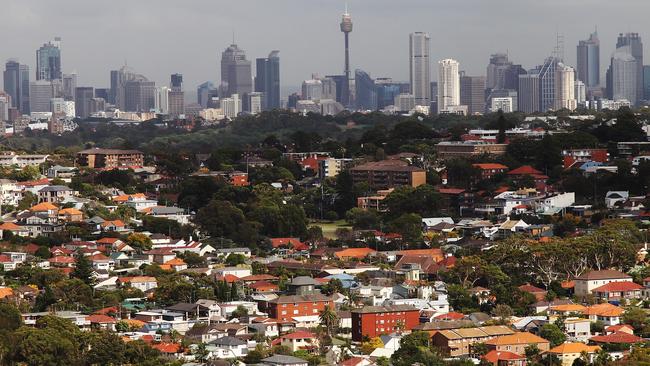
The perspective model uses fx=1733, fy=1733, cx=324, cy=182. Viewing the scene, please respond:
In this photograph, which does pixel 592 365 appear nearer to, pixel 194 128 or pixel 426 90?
pixel 194 128

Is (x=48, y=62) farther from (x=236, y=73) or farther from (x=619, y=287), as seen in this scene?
(x=619, y=287)

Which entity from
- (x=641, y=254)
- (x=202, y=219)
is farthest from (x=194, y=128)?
(x=641, y=254)

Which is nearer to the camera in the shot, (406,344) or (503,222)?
(406,344)

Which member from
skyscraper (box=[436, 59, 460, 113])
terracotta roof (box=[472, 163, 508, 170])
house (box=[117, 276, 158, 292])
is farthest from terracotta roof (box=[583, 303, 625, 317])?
skyscraper (box=[436, 59, 460, 113])

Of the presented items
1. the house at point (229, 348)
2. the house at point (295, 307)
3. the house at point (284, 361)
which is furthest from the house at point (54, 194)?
the house at point (284, 361)

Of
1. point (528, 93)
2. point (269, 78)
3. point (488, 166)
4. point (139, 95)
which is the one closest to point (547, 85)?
point (528, 93)

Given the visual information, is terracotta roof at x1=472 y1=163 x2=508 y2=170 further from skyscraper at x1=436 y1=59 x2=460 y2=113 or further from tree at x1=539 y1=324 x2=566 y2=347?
skyscraper at x1=436 y1=59 x2=460 y2=113
